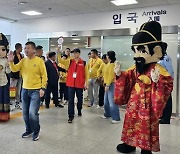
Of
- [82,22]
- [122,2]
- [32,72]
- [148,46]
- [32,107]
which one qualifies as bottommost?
[32,107]

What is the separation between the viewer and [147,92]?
2.62 m

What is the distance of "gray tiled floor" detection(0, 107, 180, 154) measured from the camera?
2967 millimetres

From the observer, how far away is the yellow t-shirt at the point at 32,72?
10.6 feet

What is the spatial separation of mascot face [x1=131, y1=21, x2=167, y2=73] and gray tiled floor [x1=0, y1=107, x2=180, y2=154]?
1.29 meters

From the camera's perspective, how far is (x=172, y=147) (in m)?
3.20

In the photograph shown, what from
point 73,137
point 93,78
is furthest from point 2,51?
point 93,78

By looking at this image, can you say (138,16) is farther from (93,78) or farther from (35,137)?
(35,137)

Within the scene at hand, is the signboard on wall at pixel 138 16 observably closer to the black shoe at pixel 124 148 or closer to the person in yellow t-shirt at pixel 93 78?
the person in yellow t-shirt at pixel 93 78

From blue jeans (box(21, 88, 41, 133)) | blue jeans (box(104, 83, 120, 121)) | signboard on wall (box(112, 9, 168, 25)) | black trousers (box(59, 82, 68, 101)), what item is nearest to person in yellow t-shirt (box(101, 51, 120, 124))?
blue jeans (box(104, 83, 120, 121))

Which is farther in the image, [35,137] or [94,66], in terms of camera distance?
[94,66]

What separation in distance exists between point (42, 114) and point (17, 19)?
481 centimetres

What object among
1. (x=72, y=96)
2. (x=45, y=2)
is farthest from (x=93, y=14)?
(x=72, y=96)

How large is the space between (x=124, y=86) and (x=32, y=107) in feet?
4.52

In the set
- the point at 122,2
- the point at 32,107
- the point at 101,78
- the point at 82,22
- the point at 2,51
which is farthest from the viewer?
the point at 82,22
